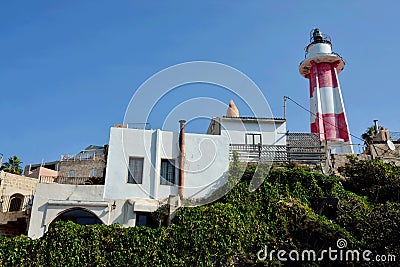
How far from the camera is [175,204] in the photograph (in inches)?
656

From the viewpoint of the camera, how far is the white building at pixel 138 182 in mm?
17844

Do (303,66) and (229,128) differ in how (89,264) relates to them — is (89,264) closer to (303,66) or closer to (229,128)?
(229,128)

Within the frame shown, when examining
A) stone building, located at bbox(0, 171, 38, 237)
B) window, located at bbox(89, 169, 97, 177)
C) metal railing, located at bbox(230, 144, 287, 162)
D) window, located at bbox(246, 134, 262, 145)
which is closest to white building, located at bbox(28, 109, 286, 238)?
metal railing, located at bbox(230, 144, 287, 162)

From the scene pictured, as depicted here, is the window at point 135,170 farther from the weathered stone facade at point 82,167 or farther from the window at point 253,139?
the weathered stone facade at point 82,167

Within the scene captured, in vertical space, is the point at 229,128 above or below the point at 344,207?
above

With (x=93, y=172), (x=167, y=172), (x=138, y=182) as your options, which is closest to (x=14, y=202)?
(x=138, y=182)

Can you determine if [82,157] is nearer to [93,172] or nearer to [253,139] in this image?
[93,172]

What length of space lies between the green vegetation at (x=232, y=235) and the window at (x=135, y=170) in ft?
14.5

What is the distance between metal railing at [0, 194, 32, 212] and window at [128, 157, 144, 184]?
6.56 metres

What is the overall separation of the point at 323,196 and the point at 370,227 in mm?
2735

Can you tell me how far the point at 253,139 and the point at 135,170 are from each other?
789 cm

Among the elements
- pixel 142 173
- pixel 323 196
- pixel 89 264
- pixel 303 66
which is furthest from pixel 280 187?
pixel 303 66

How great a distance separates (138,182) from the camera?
19656 mm

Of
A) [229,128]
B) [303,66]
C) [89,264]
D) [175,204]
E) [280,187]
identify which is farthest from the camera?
[303,66]
